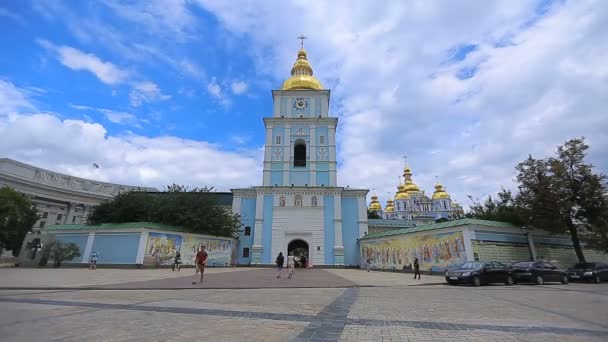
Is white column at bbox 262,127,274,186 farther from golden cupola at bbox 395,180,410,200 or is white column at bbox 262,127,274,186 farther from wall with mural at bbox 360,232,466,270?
golden cupola at bbox 395,180,410,200

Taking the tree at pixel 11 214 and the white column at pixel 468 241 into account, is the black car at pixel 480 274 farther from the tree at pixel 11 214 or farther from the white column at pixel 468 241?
the tree at pixel 11 214

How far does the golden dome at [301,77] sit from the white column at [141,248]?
83.3 feet

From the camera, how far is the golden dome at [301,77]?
133 feet

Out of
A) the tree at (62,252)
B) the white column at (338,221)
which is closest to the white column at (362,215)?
the white column at (338,221)

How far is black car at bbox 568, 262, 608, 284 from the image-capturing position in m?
18.4

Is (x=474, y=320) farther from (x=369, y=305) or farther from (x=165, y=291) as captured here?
(x=165, y=291)

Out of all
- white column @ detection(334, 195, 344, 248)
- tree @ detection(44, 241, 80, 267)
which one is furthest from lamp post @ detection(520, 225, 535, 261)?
tree @ detection(44, 241, 80, 267)

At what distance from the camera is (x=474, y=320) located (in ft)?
20.3

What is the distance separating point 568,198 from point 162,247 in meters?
30.2

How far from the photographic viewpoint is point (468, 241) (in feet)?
66.5

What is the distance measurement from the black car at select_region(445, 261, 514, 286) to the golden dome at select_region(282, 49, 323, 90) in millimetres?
29894

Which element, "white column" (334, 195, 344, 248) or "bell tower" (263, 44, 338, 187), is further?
"bell tower" (263, 44, 338, 187)

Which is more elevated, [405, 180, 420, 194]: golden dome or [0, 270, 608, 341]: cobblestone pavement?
[405, 180, 420, 194]: golden dome

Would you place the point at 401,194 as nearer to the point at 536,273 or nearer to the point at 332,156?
the point at 332,156
